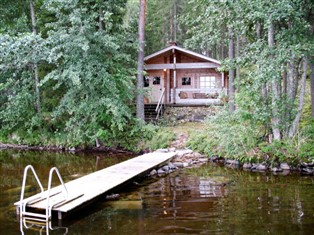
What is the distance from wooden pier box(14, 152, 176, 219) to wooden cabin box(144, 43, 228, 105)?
9.45 meters

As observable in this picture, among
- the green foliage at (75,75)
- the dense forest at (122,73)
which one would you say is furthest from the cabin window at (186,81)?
the green foliage at (75,75)

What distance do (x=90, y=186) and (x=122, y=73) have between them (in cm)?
794

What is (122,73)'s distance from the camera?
14.7 m

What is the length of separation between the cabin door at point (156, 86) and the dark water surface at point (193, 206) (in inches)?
433

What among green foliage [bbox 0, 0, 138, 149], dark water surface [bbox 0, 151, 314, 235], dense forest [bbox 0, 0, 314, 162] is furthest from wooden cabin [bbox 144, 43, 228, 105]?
dark water surface [bbox 0, 151, 314, 235]

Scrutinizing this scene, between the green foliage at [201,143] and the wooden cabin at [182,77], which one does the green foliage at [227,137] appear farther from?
the wooden cabin at [182,77]

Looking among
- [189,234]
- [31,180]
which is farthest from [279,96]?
[31,180]

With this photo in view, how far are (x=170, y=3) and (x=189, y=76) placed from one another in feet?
38.7

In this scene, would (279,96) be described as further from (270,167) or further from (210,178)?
(210,178)

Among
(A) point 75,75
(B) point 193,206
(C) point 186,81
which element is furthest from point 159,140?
(C) point 186,81

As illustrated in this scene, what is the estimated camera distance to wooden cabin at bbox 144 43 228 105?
19828 millimetres

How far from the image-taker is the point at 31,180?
9414 millimetres

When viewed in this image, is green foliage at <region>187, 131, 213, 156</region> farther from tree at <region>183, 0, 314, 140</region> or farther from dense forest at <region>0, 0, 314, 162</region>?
tree at <region>183, 0, 314, 140</region>

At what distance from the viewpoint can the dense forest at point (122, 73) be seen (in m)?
9.96
